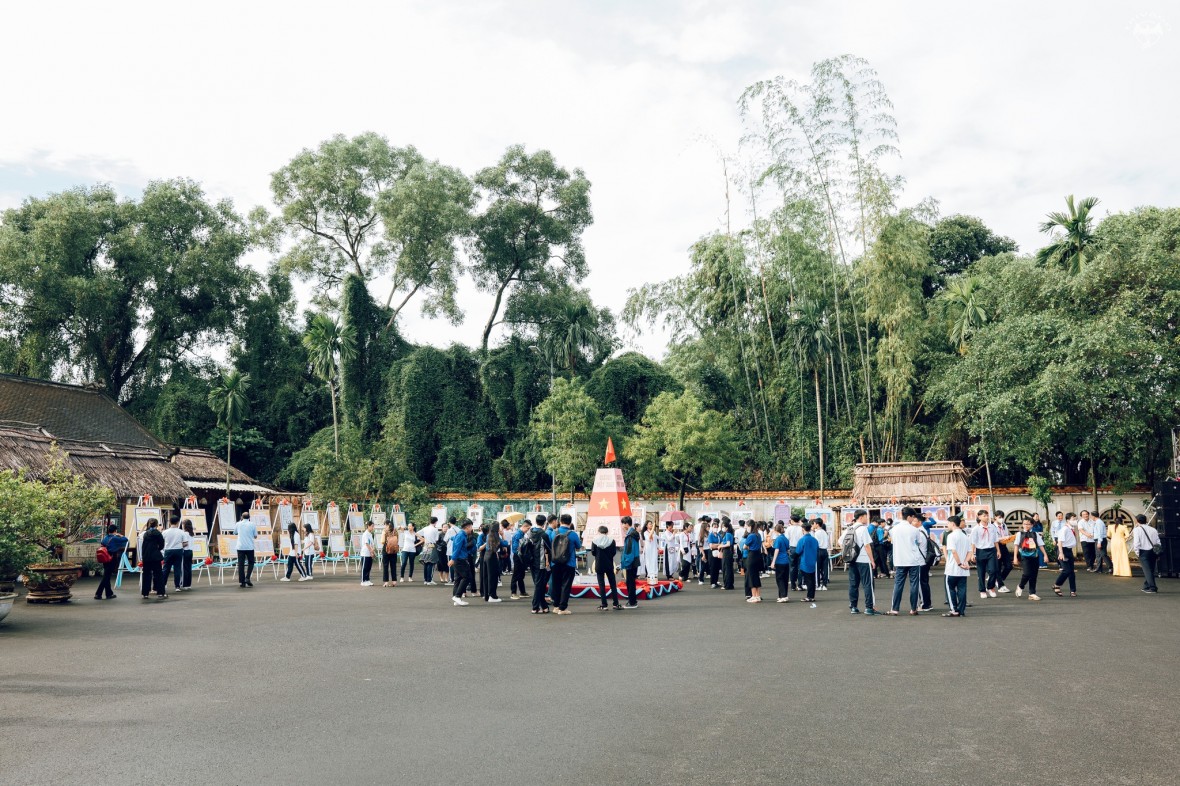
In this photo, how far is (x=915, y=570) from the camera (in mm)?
12281

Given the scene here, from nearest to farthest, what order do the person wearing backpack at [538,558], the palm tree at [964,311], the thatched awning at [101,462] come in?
the person wearing backpack at [538,558]
the thatched awning at [101,462]
the palm tree at [964,311]

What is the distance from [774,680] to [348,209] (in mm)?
36100

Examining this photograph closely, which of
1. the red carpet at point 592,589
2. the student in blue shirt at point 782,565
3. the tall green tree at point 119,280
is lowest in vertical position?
the red carpet at point 592,589

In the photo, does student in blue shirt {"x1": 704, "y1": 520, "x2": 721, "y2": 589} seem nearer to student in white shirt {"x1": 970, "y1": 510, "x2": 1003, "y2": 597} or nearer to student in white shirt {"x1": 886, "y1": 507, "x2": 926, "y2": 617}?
student in white shirt {"x1": 970, "y1": 510, "x2": 1003, "y2": 597}

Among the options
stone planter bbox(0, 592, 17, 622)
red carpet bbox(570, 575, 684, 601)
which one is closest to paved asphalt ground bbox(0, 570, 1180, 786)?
stone planter bbox(0, 592, 17, 622)

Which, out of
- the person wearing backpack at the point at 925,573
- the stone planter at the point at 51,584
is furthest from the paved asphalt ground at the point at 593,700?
the stone planter at the point at 51,584

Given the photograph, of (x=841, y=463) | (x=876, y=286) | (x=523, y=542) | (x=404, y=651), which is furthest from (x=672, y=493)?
(x=404, y=651)

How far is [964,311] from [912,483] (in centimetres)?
743

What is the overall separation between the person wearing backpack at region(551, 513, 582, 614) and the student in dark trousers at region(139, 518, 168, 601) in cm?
763

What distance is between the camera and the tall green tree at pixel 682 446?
2858 centimetres

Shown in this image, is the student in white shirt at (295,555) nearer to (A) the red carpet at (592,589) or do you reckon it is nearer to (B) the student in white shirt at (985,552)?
(A) the red carpet at (592,589)

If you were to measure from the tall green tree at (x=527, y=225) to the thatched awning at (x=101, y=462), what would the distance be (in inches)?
719

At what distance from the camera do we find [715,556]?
1762 cm

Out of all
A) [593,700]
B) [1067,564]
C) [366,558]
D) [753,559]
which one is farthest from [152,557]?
[1067,564]
